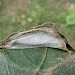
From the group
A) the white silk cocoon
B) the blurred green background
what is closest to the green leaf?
the white silk cocoon

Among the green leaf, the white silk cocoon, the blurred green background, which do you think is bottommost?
the green leaf

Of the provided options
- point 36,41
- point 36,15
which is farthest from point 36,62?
point 36,15

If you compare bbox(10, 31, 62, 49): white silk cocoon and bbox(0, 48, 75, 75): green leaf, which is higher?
bbox(10, 31, 62, 49): white silk cocoon

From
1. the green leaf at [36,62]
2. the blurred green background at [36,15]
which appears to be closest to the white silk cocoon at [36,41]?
the green leaf at [36,62]

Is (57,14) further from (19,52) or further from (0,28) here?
(19,52)

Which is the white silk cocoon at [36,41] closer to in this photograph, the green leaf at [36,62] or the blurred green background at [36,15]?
the green leaf at [36,62]

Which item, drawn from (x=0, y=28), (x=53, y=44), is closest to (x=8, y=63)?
(x=53, y=44)

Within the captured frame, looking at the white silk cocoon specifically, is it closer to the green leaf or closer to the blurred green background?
the green leaf
